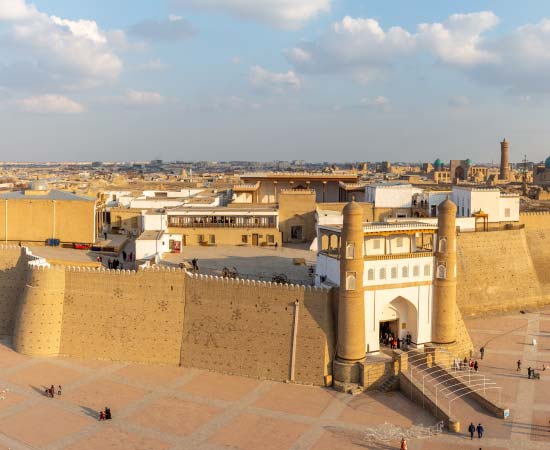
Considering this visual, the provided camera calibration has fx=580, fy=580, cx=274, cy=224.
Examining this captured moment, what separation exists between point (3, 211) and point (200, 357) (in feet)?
70.4

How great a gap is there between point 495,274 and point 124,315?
2228cm

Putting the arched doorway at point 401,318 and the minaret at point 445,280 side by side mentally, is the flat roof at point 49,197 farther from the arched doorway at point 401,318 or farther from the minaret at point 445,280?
the minaret at point 445,280

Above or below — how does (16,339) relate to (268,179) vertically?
below

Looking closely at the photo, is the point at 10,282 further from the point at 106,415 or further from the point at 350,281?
the point at 350,281

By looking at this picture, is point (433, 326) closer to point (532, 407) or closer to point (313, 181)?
point (532, 407)

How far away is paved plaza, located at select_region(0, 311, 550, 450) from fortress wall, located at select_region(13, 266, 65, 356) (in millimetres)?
791

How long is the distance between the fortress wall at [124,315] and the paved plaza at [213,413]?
743 mm

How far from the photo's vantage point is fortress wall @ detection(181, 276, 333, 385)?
964 inches

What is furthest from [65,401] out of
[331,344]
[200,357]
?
[331,344]

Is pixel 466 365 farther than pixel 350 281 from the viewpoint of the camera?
Yes

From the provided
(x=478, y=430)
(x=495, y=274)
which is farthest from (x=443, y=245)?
(x=495, y=274)

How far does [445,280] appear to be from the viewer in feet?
86.6

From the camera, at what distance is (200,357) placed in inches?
1017

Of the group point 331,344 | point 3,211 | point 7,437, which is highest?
point 3,211
